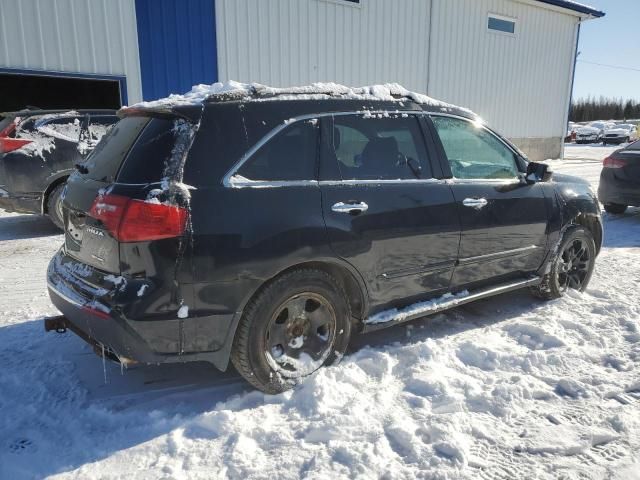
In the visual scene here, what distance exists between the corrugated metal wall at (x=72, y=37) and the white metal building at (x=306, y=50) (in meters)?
0.02

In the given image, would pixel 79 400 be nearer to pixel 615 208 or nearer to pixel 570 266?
pixel 570 266

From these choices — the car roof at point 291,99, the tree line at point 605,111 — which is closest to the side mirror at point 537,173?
the car roof at point 291,99

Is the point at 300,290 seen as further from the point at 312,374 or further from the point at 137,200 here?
the point at 137,200

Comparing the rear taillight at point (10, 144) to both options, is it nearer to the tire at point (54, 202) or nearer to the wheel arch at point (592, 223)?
the tire at point (54, 202)

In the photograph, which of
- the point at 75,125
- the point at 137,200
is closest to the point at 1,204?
the point at 75,125

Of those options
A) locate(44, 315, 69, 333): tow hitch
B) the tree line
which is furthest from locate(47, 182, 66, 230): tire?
the tree line

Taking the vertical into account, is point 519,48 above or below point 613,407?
above

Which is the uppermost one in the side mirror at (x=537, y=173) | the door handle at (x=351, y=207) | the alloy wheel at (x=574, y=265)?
the side mirror at (x=537, y=173)

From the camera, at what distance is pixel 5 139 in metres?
6.80

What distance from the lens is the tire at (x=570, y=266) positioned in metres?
4.55

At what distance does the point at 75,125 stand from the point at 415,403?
21.9ft

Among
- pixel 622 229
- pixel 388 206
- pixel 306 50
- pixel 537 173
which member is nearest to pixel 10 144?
pixel 388 206

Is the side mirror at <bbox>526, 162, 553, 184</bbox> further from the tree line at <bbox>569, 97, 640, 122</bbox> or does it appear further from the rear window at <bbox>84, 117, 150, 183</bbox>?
the tree line at <bbox>569, 97, 640, 122</bbox>

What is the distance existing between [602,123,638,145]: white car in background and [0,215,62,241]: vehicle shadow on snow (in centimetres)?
3519
